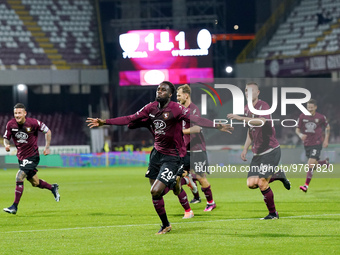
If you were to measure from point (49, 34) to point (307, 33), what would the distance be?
49.8ft

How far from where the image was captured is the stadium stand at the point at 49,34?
40656 mm

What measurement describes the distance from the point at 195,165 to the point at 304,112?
582cm

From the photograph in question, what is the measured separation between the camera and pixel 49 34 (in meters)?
42.3

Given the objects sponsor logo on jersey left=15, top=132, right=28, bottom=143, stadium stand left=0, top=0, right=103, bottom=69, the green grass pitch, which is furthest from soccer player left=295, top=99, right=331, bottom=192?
stadium stand left=0, top=0, right=103, bottom=69

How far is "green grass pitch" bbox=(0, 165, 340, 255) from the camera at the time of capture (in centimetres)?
923

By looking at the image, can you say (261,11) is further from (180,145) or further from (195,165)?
(180,145)

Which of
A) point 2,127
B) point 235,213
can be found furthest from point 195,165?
point 2,127

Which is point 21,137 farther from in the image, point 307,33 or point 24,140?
point 307,33

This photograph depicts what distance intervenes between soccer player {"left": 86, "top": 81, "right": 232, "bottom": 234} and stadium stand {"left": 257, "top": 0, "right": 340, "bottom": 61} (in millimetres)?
26809

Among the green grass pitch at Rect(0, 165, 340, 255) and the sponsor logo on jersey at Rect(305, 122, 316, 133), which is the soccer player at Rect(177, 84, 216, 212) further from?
the sponsor logo on jersey at Rect(305, 122, 316, 133)

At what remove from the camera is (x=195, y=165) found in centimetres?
1411

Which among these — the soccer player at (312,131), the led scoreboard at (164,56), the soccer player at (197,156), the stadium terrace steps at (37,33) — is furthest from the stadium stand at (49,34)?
the soccer player at (197,156)

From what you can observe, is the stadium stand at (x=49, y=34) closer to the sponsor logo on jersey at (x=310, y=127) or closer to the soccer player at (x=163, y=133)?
the sponsor logo on jersey at (x=310, y=127)

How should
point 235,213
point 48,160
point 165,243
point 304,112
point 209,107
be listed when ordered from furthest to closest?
point 209,107
point 48,160
point 304,112
point 235,213
point 165,243
